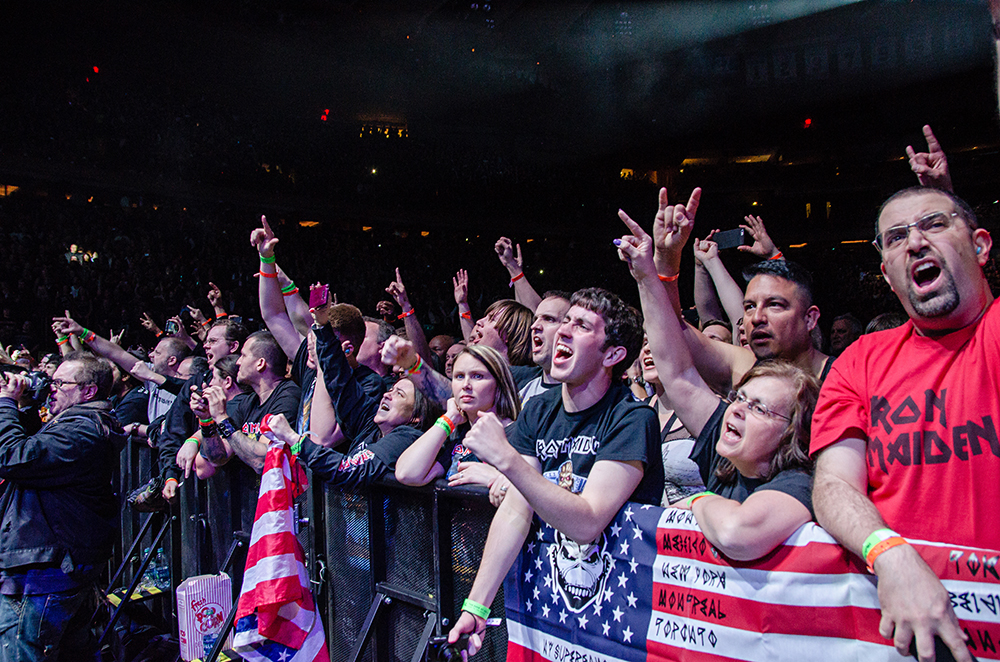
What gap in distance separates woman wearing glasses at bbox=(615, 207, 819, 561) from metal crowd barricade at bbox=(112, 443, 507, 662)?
2.54 ft

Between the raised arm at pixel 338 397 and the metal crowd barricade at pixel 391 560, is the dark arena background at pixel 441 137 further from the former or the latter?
the metal crowd barricade at pixel 391 560

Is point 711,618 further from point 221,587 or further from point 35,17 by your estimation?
point 35,17

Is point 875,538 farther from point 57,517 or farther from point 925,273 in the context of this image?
point 57,517

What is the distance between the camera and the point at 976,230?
180 cm

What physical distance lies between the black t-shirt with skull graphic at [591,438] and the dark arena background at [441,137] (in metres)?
10.7

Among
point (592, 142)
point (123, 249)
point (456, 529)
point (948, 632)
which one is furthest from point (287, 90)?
point (948, 632)

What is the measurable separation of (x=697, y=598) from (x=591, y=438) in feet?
1.88

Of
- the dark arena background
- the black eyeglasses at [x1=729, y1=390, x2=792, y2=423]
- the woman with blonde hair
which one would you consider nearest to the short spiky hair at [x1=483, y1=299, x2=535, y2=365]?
the woman with blonde hair

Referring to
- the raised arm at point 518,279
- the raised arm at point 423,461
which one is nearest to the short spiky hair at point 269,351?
the raised arm at point 518,279

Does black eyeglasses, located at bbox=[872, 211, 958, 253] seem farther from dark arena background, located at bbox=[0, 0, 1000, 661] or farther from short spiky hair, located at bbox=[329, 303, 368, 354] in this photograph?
dark arena background, located at bbox=[0, 0, 1000, 661]

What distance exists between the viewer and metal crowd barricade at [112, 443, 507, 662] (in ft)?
8.19

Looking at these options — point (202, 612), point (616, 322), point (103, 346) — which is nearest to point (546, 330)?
point (616, 322)

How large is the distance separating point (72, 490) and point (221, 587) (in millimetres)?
1078

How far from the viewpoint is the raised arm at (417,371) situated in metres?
3.09
